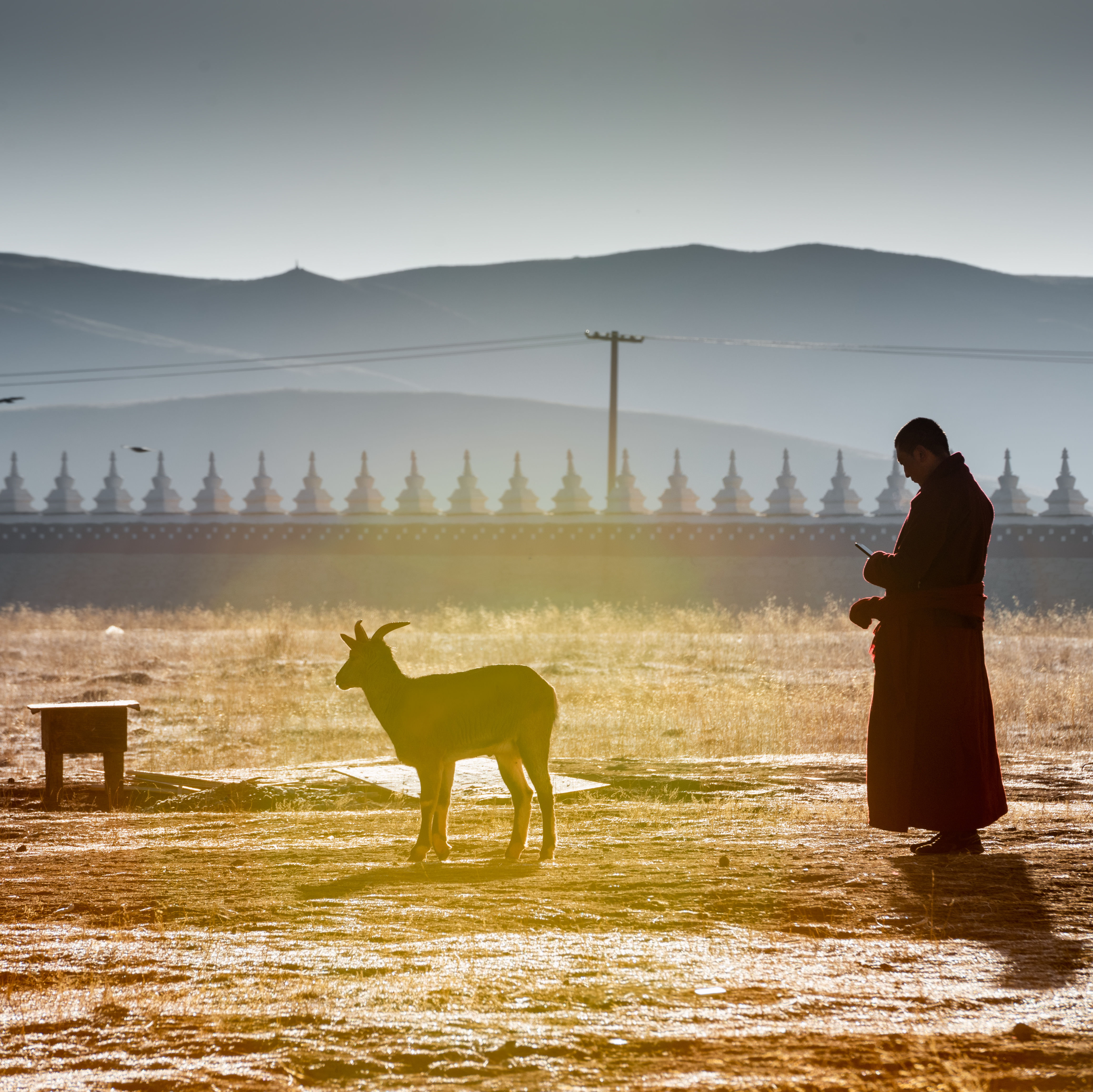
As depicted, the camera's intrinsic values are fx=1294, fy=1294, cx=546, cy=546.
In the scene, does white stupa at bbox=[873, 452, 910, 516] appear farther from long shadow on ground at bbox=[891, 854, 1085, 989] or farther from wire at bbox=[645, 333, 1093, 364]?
wire at bbox=[645, 333, 1093, 364]

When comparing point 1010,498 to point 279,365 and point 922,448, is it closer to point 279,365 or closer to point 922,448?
point 922,448

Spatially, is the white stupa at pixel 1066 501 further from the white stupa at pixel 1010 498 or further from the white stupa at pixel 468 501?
the white stupa at pixel 468 501

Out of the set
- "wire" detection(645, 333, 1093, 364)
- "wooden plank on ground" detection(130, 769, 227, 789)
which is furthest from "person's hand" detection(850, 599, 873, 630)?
"wire" detection(645, 333, 1093, 364)

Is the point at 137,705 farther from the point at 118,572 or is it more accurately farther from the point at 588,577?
the point at 118,572

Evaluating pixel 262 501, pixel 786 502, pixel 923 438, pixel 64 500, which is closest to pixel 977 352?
pixel 786 502

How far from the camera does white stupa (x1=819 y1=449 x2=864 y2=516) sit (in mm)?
28438

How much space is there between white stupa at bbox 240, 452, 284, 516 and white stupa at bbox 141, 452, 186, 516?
154cm

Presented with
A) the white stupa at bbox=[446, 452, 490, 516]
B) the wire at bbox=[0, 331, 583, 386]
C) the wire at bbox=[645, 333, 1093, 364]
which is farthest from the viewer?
the wire at bbox=[645, 333, 1093, 364]

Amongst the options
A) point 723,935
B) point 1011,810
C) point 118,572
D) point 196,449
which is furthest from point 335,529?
point 196,449

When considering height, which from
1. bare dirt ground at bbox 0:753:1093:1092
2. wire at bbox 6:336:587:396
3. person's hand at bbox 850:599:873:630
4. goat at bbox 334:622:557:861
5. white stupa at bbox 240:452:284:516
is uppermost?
wire at bbox 6:336:587:396

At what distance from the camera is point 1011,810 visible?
22.7ft

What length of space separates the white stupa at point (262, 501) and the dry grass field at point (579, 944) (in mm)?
21323

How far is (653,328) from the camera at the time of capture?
581 ft

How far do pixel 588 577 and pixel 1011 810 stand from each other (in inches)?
825
